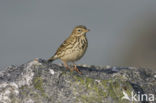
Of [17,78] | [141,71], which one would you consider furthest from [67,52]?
[17,78]

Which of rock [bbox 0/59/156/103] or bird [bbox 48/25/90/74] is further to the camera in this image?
bird [bbox 48/25/90/74]

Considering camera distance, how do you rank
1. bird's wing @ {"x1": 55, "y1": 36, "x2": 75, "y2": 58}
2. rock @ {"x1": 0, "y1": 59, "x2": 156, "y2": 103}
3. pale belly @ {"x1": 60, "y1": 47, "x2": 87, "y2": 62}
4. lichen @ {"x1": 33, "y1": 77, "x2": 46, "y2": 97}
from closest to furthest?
rock @ {"x1": 0, "y1": 59, "x2": 156, "y2": 103}, lichen @ {"x1": 33, "y1": 77, "x2": 46, "y2": 97}, pale belly @ {"x1": 60, "y1": 47, "x2": 87, "y2": 62}, bird's wing @ {"x1": 55, "y1": 36, "x2": 75, "y2": 58}

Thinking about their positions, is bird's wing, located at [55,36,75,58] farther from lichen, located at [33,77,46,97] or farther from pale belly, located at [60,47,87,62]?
lichen, located at [33,77,46,97]

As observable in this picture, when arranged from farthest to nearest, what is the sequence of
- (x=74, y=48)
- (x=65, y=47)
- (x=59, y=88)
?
1. (x=65, y=47)
2. (x=74, y=48)
3. (x=59, y=88)

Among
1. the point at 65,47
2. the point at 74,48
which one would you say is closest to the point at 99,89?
the point at 74,48

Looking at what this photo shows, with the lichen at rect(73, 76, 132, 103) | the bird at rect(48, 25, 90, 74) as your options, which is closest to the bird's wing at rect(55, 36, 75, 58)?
the bird at rect(48, 25, 90, 74)

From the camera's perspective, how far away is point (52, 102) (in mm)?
8805

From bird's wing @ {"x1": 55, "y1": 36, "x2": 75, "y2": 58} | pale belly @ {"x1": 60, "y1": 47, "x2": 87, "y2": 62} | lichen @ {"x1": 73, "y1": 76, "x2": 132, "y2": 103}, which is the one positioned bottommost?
lichen @ {"x1": 73, "y1": 76, "x2": 132, "y2": 103}

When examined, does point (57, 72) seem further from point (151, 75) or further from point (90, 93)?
point (151, 75)

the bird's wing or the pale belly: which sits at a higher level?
the bird's wing

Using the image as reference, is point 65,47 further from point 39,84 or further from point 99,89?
point 99,89

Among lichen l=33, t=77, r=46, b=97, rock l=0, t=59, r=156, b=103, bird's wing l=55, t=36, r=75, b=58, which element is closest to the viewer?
rock l=0, t=59, r=156, b=103

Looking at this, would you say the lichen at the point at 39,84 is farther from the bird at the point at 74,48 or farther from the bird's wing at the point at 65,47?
the bird's wing at the point at 65,47

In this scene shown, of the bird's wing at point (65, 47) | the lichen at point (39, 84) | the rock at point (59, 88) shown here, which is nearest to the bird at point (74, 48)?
the bird's wing at point (65, 47)
